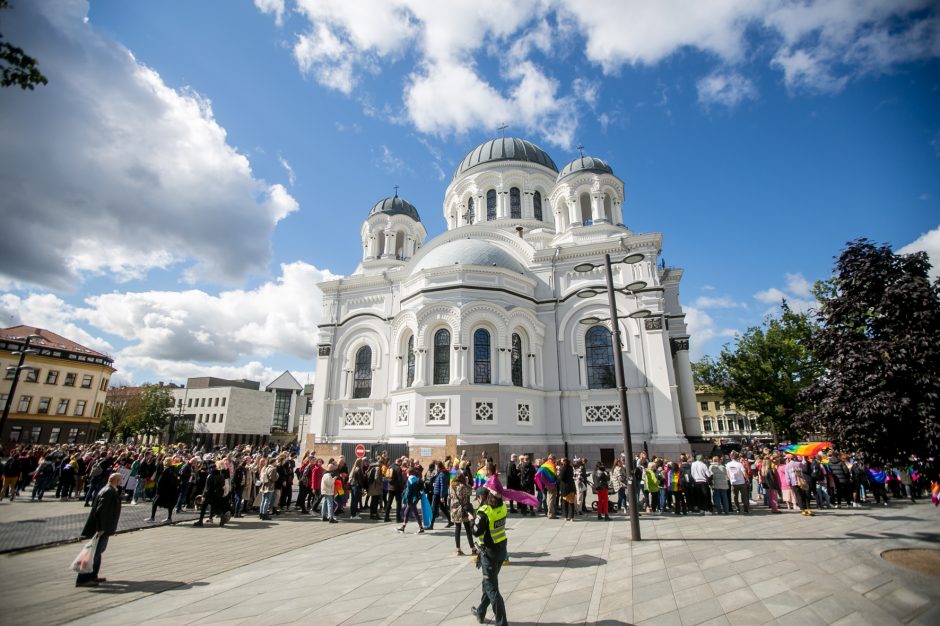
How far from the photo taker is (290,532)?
9852 millimetres

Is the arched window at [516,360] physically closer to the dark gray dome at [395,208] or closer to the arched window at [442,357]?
the arched window at [442,357]

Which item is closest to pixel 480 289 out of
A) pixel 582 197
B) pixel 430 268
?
pixel 430 268

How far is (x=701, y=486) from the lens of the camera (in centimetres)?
1186

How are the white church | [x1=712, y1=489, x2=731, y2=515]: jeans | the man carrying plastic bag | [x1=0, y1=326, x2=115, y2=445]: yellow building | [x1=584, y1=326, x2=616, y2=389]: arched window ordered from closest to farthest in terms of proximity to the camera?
the man carrying plastic bag < [x1=712, y1=489, x2=731, y2=515]: jeans < the white church < [x1=584, y1=326, x2=616, y2=389]: arched window < [x1=0, y1=326, x2=115, y2=445]: yellow building

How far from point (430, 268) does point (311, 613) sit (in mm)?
16728

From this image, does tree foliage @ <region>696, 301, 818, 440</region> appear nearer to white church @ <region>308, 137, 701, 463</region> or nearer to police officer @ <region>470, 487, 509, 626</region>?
white church @ <region>308, 137, 701, 463</region>

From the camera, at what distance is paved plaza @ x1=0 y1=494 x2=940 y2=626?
15.9 ft

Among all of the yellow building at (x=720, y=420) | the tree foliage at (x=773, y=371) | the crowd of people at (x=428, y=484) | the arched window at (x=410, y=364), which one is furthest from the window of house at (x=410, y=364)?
the yellow building at (x=720, y=420)

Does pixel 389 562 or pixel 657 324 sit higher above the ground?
pixel 657 324

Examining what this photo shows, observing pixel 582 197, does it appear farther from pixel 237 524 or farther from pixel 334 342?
pixel 237 524

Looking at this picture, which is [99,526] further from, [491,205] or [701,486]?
[491,205]

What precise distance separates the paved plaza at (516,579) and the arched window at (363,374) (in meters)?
14.2

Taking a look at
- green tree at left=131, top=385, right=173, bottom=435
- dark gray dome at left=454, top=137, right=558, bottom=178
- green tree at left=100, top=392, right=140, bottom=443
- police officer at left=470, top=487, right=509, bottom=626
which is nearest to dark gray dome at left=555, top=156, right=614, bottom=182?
dark gray dome at left=454, top=137, right=558, bottom=178

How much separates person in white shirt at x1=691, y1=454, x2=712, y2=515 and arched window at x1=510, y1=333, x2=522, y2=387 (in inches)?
357
